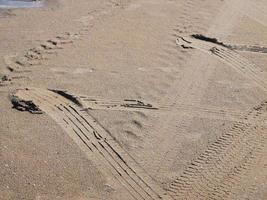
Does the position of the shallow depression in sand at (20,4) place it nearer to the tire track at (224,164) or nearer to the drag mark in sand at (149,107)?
the drag mark in sand at (149,107)

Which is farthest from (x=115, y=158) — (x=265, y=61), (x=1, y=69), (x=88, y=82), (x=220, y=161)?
(x=265, y=61)

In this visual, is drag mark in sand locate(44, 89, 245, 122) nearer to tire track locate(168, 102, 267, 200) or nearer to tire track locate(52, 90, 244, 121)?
tire track locate(52, 90, 244, 121)

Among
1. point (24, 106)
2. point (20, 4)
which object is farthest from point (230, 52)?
point (20, 4)

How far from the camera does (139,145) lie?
6242 millimetres

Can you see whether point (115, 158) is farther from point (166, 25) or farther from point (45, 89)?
point (166, 25)

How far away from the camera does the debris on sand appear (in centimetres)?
682

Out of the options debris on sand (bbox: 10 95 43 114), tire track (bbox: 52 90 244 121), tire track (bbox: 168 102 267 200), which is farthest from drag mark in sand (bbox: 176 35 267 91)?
debris on sand (bbox: 10 95 43 114)

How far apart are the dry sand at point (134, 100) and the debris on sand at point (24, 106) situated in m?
0.01

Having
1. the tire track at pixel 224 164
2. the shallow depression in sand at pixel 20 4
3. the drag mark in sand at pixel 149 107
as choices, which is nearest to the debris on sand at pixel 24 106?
the drag mark in sand at pixel 149 107

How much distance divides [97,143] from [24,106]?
4.65 feet

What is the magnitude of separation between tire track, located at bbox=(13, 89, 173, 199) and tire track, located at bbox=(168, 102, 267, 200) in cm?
36

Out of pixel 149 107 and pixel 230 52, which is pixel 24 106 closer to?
pixel 149 107

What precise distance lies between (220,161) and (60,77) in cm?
307

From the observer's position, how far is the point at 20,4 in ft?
33.2
